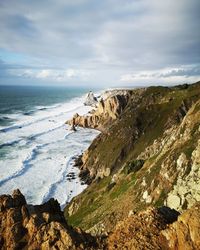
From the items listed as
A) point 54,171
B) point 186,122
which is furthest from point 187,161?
point 54,171

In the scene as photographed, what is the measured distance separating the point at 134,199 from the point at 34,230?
2106cm

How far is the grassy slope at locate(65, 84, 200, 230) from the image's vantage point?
3597cm

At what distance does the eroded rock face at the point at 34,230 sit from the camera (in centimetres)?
1385

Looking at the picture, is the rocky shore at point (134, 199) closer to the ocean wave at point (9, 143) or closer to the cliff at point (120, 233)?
the cliff at point (120, 233)

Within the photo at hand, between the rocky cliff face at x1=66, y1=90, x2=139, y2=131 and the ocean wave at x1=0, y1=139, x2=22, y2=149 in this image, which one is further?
the rocky cliff face at x1=66, y1=90, x2=139, y2=131

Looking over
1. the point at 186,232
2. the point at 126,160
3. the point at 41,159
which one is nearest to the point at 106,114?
the point at 41,159

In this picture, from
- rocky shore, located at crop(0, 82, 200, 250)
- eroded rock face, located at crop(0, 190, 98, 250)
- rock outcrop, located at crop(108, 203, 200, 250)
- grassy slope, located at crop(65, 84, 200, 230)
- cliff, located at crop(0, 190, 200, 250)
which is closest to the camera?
rock outcrop, located at crop(108, 203, 200, 250)

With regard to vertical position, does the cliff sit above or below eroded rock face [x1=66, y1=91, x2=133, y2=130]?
above

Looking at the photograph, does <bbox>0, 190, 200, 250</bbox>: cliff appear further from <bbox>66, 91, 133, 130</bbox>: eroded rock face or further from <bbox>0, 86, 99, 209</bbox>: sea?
<bbox>66, 91, 133, 130</bbox>: eroded rock face

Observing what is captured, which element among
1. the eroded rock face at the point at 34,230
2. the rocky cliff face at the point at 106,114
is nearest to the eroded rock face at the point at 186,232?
A: the eroded rock face at the point at 34,230

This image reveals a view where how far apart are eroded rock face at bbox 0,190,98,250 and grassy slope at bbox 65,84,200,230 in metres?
14.7

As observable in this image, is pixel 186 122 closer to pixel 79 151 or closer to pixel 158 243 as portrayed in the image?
pixel 158 243

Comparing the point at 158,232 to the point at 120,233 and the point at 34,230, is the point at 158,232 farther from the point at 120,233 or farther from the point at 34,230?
the point at 34,230

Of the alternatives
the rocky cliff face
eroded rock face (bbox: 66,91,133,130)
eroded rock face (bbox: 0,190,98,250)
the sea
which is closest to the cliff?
eroded rock face (bbox: 0,190,98,250)
